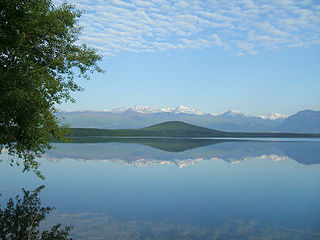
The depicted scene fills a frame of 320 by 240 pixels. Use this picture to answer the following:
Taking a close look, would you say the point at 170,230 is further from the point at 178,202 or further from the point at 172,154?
the point at 172,154

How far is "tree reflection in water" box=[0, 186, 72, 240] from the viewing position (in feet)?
46.5

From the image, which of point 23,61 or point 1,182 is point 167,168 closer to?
point 1,182

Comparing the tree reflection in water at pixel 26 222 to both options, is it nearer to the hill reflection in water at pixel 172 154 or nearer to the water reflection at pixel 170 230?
the water reflection at pixel 170 230

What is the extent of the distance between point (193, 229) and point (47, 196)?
1242 centimetres

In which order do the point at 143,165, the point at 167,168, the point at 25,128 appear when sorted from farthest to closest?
the point at 143,165
the point at 167,168
the point at 25,128

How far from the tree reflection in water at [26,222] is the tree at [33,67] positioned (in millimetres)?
3841

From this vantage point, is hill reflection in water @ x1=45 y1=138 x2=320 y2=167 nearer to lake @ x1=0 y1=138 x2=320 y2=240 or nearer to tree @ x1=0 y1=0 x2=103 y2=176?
lake @ x1=0 y1=138 x2=320 y2=240

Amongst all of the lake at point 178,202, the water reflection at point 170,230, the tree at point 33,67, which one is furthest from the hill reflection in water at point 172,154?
the water reflection at point 170,230

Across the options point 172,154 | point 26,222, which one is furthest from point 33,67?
point 172,154

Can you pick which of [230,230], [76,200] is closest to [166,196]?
[76,200]

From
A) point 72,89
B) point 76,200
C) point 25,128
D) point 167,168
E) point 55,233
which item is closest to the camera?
point 55,233

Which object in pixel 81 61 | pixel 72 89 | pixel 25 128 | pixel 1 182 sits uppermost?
pixel 81 61

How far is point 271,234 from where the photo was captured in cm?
1474

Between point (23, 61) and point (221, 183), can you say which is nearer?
point (23, 61)
